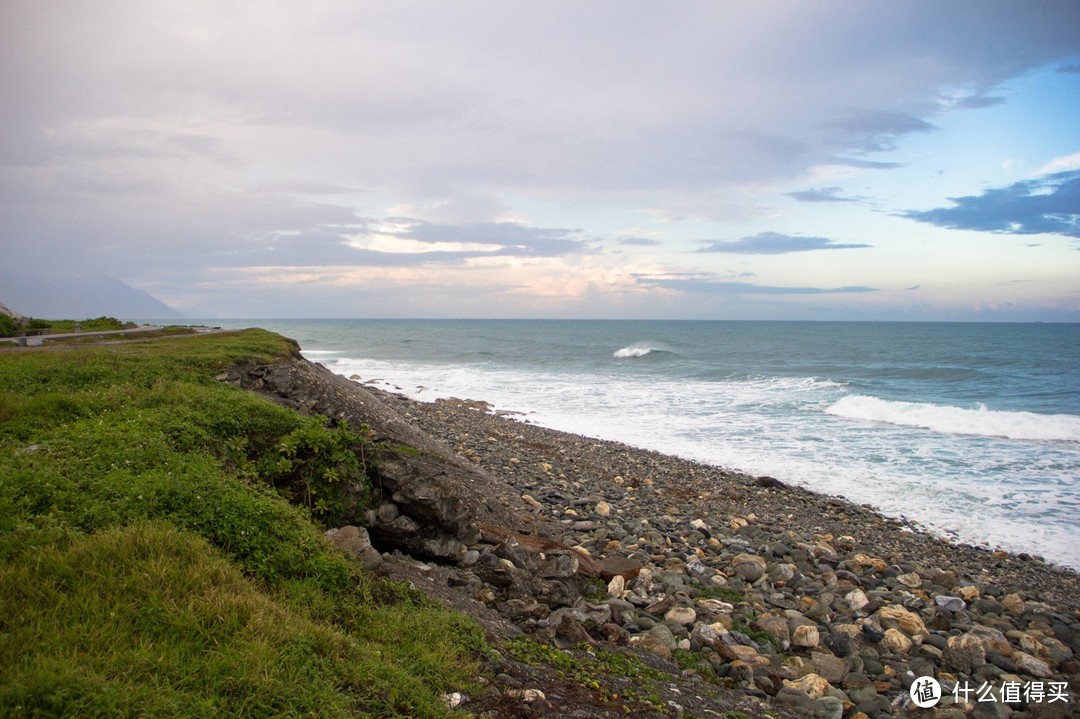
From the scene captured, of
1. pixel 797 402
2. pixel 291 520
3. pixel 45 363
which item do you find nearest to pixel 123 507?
pixel 291 520

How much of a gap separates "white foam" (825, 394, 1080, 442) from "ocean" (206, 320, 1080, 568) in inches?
3.0

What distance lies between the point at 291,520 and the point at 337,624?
135 centimetres

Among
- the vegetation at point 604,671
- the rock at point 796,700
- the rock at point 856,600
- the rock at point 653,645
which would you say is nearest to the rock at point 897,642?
the rock at point 856,600

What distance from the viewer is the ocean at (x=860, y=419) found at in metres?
15.4

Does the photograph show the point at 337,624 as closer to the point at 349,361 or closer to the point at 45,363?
the point at 45,363

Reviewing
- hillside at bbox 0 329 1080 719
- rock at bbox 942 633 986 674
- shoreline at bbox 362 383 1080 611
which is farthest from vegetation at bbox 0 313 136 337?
rock at bbox 942 633 986 674

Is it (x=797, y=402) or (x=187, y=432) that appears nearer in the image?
(x=187, y=432)

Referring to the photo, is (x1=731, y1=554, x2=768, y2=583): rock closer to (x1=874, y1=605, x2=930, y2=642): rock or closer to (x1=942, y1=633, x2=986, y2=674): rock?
(x1=874, y1=605, x2=930, y2=642): rock

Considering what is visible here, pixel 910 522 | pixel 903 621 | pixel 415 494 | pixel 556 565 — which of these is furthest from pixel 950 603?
pixel 415 494

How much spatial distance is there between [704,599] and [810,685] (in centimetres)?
202

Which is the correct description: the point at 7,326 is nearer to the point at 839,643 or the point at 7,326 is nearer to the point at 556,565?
the point at 556,565

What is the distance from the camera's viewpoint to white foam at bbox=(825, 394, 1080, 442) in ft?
77.1

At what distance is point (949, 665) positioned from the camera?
765 centimetres

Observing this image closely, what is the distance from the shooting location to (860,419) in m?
27.2
